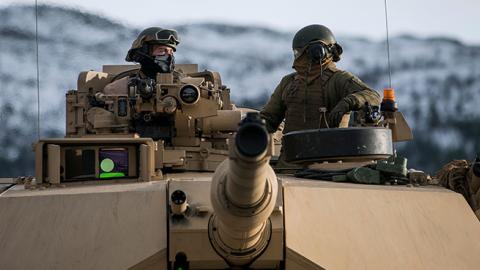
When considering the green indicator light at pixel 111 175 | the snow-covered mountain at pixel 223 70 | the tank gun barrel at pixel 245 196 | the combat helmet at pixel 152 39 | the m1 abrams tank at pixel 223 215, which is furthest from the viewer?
the snow-covered mountain at pixel 223 70

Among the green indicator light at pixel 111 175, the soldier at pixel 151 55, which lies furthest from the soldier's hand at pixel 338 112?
the green indicator light at pixel 111 175

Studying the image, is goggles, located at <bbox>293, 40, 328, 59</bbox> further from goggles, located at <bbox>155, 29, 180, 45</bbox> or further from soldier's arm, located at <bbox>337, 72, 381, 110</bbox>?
goggles, located at <bbox>155, 29, 180, 45</bbox>

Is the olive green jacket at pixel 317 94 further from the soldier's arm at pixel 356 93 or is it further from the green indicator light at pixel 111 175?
the green indicator light at pixel 111 175

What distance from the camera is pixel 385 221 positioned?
39.4 ft

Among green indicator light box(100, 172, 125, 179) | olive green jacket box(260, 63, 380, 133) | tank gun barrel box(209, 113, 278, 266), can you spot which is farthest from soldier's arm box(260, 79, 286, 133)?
tank gun barrel box(209, 113, 278, 266)

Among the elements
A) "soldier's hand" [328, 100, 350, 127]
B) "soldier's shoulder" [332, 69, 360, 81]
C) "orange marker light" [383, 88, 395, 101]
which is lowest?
"soldier's hand" [328, 100, 350, 127]

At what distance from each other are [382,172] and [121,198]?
2.95 meters

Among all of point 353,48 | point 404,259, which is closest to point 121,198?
point 404,259

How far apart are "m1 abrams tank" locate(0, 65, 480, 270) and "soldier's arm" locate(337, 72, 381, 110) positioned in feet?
4.13

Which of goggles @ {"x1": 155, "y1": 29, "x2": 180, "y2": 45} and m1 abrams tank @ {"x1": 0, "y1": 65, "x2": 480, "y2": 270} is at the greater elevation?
goggles @ {"x1": 155, "y1": 29, "x2": 180, "y2": 45}

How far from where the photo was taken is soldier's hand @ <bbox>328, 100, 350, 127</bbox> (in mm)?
14414

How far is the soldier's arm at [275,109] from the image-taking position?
1602 centimetres

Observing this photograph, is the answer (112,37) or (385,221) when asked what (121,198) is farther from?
(112,37)

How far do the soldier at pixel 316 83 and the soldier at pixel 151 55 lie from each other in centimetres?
185
